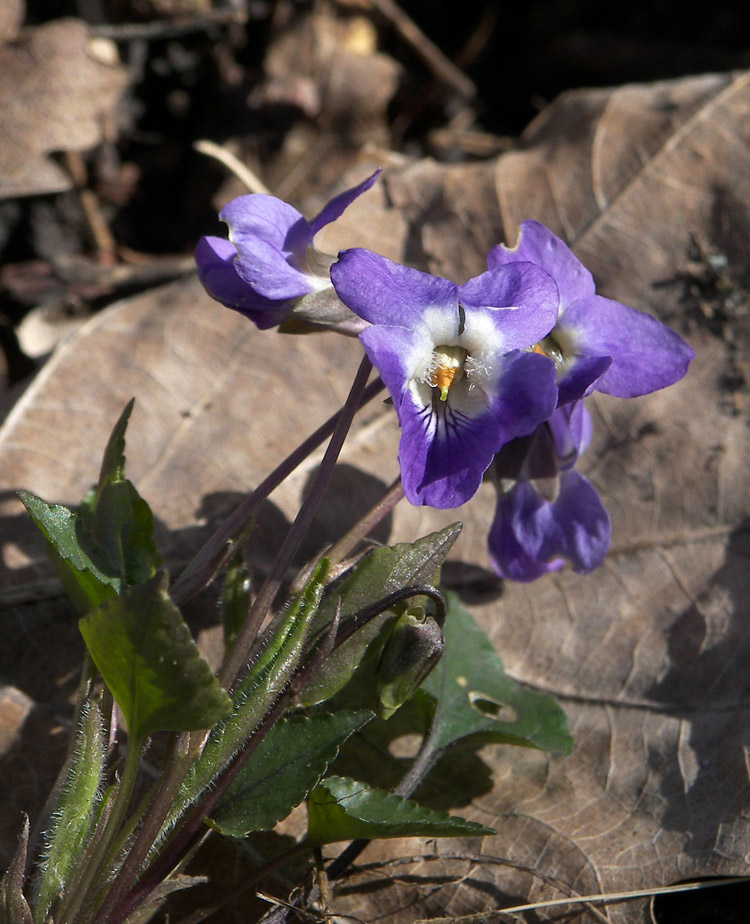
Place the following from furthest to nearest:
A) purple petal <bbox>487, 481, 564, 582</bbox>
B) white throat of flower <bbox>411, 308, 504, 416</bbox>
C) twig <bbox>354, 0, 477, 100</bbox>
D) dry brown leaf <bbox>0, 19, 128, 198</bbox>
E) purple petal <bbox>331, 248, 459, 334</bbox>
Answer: twig <bbox>354, 0, 477, 100</bbox> → dry brown leaf <bbox>0, 19, 128, 198</bbox> → purple petal <bbox>487, 481, 564, 582</bbox> → white throat of flower <bbox>411, 308, 504, 416</bbox> → purple petal <bbox>331, 248, 459, 334</bbox>

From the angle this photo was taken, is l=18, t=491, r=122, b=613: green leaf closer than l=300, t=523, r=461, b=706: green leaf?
Yes

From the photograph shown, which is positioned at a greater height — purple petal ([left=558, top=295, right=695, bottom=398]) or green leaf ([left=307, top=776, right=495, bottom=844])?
purple petal ([left=558, top=295, right=695, bottom=398])

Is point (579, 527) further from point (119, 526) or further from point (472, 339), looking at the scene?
point (119, 526)

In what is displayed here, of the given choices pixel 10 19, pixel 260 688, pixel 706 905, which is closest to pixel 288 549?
pixel 260 688

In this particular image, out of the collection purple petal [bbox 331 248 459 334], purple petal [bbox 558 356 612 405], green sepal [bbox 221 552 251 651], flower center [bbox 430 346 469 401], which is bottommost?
green sepal [bbox 221 552 251 651]

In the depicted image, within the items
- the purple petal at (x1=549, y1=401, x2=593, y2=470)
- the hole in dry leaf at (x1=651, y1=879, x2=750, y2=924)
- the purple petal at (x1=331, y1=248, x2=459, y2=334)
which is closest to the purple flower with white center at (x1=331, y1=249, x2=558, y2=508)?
the purple petal at (x1=331, y1=248, x2=459, y2=334)

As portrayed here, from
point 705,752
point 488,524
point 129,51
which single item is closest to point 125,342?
point 488,524

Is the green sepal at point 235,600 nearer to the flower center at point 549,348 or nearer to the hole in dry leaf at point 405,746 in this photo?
the hole in dry leaf at point 405,746

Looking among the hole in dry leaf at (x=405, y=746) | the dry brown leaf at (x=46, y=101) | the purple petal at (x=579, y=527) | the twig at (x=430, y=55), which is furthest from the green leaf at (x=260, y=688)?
the twig at (x=430, y=55)

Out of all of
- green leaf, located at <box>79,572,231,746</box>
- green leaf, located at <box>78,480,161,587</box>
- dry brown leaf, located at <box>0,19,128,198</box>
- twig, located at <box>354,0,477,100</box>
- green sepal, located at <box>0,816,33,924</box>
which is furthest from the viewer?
twig, located at <box>354,0,477,100</box>

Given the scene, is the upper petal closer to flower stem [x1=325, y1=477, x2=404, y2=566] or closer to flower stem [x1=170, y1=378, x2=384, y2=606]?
flower stem [x1=170, y1=378, x2=384, y2=606]
